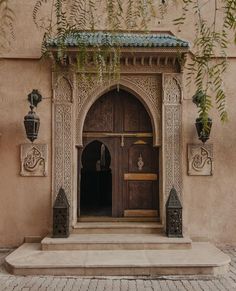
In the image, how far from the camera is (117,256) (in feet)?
16.3

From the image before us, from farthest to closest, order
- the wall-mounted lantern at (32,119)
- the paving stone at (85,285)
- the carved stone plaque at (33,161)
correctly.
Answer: the carved stone plaque at (33,161) → the wall-mounted lantern at (32,119) → the paving stone at (85,285)

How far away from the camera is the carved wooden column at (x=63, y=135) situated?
234 inches

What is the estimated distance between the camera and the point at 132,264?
4609 mm

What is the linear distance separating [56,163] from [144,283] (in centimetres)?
243

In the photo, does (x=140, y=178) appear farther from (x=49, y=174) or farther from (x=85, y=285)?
(x=85, y=285)

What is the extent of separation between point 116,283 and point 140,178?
7.27 ft

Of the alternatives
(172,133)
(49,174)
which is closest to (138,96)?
(172,133)

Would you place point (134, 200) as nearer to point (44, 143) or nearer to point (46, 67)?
point (44, 143)

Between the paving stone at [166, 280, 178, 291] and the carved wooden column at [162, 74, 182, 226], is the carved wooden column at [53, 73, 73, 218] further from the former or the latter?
the paving stone at [166, 280, 178, 291]

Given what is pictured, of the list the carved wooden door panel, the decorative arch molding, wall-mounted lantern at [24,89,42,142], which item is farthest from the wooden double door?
wall-mounted lantern at [24,89,42,142]

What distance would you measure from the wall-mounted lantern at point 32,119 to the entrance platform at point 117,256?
1.60 meters

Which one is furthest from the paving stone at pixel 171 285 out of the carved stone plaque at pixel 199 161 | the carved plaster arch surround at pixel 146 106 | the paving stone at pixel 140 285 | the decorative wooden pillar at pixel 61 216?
the carved stone plaque at pixel 199 161

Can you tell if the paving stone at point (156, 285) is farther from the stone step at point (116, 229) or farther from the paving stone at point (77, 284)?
the stone step at point (116, 229)

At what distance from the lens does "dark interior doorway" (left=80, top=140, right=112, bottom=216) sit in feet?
24.1
